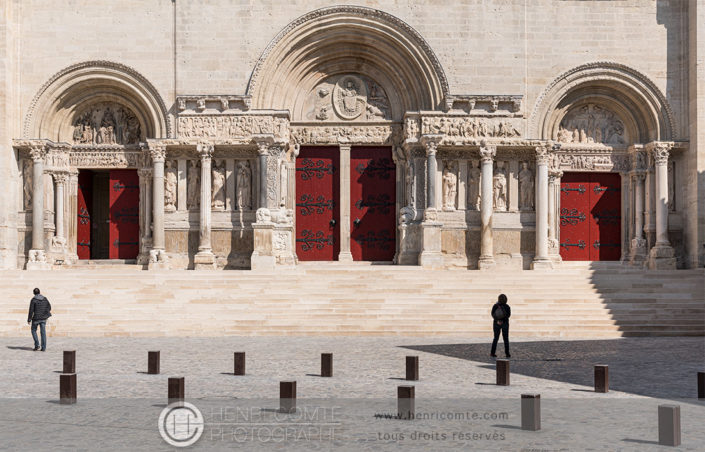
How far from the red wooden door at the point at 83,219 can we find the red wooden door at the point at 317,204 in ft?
20.3

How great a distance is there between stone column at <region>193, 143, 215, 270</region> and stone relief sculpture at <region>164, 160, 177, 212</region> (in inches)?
36.7

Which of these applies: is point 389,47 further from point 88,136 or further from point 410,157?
point 88,136

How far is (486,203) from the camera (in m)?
24.7

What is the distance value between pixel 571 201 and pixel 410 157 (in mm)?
4936

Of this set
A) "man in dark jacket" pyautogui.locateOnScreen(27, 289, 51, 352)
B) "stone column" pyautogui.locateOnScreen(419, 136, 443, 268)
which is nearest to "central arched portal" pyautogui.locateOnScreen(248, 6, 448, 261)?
"stone column" pyautogui.locateOnScreen(419, 136, 443, 268)

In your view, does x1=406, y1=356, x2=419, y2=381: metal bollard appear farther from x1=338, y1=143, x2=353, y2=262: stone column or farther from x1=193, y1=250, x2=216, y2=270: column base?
x1=338, y1=143, x2=353, y2=262: stone column

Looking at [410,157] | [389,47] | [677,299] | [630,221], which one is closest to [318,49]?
[389,47]

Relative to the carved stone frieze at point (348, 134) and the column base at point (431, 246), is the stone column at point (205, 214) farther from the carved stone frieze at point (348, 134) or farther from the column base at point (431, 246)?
the column base at point (431, 246)

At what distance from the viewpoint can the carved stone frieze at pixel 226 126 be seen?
80.8ft

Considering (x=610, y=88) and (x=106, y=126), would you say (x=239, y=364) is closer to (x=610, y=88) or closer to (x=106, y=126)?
(x=106, y=126)

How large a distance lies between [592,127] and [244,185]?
32.7 ft

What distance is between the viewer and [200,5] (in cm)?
2484

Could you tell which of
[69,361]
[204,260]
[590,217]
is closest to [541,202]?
[590,217]

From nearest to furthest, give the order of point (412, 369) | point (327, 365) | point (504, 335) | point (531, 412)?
point (531, 412) < point (412, 369) < point (327, 365) < point (504, 335)
